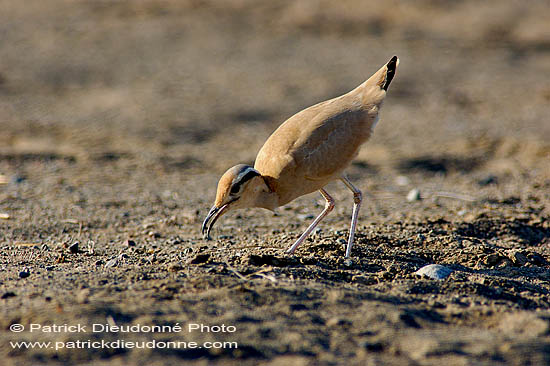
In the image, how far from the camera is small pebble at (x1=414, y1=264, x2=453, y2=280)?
5238 mm

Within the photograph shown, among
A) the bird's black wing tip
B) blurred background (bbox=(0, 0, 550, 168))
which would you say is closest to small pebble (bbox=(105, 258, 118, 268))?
the bird's black wing tip

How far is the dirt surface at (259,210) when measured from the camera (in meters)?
4.18

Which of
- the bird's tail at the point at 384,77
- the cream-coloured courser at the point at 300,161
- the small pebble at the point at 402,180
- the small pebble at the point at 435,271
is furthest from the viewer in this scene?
the small pebble at the point at 402,180

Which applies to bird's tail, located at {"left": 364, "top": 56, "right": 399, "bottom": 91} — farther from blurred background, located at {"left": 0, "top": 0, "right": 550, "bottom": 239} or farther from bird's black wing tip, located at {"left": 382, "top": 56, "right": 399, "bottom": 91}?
blurred background, located at {"left": 0, "top": 0, "right": 550, "bottom": 239}

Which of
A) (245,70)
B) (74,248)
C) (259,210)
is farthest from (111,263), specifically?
(245,70)

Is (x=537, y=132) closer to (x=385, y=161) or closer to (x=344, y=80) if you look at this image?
(x=385, y=161)

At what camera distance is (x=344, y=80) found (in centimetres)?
1437

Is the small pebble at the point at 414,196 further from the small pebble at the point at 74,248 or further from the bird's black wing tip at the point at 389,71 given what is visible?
the small pebble at the point at 74,248

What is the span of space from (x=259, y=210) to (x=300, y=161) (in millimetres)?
2256

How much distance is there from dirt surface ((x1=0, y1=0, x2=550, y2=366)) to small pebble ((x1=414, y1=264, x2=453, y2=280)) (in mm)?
107

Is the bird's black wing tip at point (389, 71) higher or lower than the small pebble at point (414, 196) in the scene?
higher

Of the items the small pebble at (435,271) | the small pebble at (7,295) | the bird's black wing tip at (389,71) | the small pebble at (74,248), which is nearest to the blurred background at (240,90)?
the small pebble at (74,248)

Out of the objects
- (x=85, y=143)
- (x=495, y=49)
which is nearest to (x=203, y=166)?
(x=85, y=143)

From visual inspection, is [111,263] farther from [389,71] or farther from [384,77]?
[389,71]
